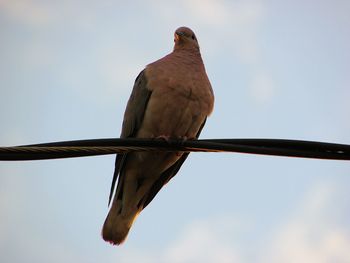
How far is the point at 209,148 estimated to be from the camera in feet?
11.2

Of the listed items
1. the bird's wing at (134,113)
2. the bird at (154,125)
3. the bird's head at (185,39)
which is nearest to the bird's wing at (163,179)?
the bird at (154,125)

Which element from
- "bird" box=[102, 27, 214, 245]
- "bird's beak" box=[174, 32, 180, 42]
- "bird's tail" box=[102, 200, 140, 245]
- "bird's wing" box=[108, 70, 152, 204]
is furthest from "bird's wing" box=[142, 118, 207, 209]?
"bird's beak" box=[174, 32, 180, 42]

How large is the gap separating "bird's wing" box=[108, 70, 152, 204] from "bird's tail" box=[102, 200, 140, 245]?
22 centimetres

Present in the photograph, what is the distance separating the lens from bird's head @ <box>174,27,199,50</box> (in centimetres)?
697

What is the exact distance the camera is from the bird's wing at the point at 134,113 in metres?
5.64

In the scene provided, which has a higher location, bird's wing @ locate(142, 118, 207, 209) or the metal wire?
bird's wing @ locate(142, 118, 207, 209)

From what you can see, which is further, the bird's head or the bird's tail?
the bird's head

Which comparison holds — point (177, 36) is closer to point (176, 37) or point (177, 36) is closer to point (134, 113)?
point (176, 37)

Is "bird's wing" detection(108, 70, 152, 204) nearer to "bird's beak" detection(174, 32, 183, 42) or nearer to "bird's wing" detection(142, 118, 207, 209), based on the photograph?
"bird's wing" detection(142, 118, 207, 209)

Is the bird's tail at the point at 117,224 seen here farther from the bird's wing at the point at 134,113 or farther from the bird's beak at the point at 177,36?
the bird's beak at the point at 177,36

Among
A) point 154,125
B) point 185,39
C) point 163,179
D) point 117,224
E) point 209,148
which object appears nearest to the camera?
point 209,148

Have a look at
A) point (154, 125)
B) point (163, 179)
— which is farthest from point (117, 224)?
point (154, 125)

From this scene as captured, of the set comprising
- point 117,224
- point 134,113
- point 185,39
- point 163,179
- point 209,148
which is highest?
point 185,39

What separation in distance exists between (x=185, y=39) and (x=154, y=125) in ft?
6.13
